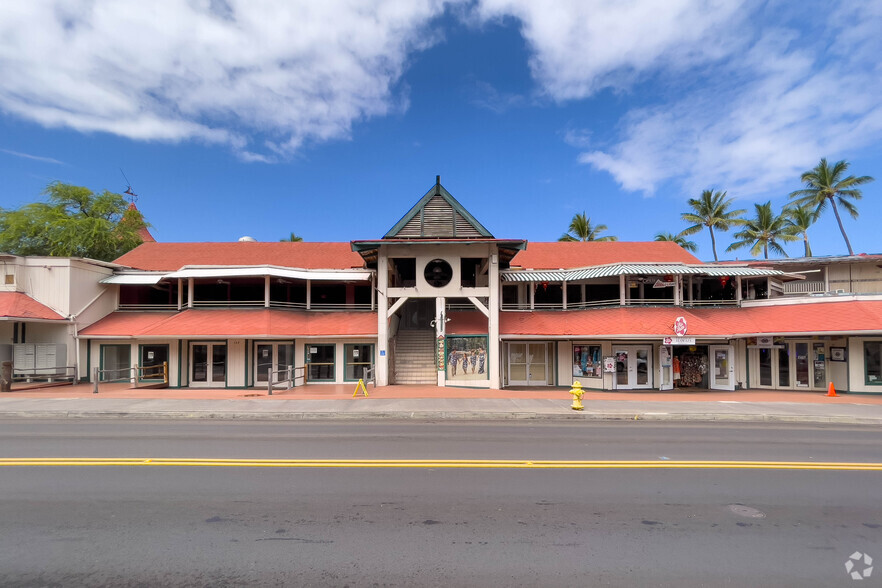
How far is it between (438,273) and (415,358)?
14.3 feet

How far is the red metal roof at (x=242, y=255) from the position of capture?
83.8 feet

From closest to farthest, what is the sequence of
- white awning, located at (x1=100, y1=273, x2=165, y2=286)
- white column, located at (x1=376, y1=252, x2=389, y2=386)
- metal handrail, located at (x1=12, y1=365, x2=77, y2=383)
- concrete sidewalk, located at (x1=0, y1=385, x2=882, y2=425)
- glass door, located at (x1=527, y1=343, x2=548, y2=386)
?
1. concrete sidewalk, located at (x1=0, y1=385, x2=882, y2=425)
2. metal handrail, located at (x1=12, y1=365, x2=77, y2=383)
3. white column, located at (x1=376, y1=252, x2=389, y2=386)
4. glass door, located at (x1=527, y1=343, x2=548, y2=386)
5. white awning, located at (x1=100, y1=273, x2=165, y2=286)

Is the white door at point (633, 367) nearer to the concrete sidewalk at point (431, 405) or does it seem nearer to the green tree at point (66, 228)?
the concrete sidewalk at point (431, 405)

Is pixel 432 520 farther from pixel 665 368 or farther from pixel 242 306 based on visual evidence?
pixel 242 306

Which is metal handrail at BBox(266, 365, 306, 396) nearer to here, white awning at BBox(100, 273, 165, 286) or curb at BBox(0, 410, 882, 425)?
curb at BBox(0, 410, 882, 425)

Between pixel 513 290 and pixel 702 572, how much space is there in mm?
19639

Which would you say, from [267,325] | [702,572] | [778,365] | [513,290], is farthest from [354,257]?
[702,572]

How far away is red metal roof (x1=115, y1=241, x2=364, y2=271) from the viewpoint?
25531mm

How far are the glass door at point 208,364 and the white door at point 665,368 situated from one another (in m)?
19.5

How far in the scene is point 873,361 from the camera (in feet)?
62.8

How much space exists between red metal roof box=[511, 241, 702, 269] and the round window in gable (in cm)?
557

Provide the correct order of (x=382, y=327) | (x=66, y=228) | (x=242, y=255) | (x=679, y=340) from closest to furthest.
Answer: (x=679, y=340) < (x=382, y=327) < (x=242, y=255) < (x=66, y=228)

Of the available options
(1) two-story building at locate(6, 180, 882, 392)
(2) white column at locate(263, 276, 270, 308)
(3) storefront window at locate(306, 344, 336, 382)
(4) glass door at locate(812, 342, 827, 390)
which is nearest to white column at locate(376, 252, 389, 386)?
(1) two-story building at locate(6, 180, 882, 392)

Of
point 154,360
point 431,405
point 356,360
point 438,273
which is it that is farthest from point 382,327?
point 154,360
